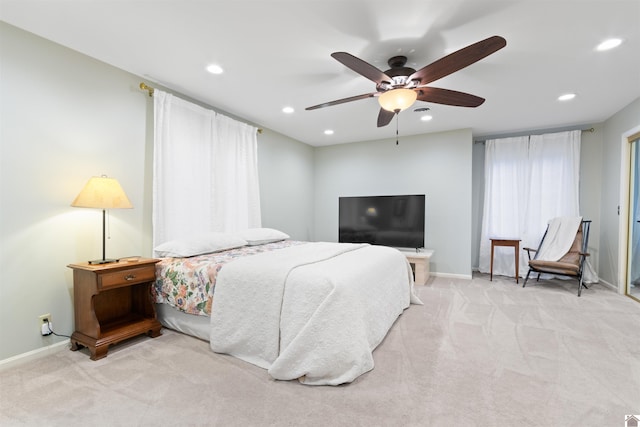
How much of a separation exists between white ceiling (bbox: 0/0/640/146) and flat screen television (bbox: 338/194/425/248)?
1.89 metres

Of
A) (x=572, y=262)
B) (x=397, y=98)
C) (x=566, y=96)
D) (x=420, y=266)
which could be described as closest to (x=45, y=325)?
(x=397, y=98)

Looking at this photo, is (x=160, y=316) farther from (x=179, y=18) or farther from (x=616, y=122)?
(x=616, y=122)

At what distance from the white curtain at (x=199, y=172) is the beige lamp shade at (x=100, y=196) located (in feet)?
1.95

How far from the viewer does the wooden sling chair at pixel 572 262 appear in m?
3.78

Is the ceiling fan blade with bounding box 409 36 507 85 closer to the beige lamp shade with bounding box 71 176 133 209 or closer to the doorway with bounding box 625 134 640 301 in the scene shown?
the beige lamp shade with bounding box 71 176 133 209

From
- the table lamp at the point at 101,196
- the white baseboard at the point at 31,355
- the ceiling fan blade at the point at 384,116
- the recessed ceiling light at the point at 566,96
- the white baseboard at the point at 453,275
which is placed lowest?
the white baseboard at the point at 31,355

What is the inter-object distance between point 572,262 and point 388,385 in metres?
3.85

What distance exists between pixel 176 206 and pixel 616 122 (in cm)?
573

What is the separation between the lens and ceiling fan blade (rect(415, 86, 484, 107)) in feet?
7.77

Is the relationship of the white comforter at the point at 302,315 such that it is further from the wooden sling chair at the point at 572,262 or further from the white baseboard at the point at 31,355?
the wooden sling chair at the point at 572,262

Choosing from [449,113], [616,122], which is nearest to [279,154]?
[449,113]

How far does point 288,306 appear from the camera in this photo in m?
1.92

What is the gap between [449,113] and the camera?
3873 millimetres

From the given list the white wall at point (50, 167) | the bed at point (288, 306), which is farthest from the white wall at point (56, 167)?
the bed at point (288, 306)
